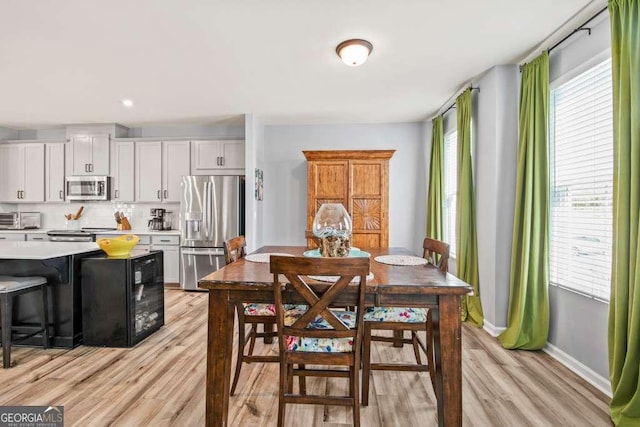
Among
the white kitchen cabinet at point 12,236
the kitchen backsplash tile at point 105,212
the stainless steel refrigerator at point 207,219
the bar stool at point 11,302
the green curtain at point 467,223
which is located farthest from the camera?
the kitchen backsplash tile at point 105,212

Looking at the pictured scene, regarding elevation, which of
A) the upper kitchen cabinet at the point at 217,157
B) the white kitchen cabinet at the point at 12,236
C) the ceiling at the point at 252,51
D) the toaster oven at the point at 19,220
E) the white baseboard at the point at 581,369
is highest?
the ceiling at the point at 252,51

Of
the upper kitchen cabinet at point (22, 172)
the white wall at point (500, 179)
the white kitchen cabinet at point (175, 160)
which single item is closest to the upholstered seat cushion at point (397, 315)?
the white wall at point (500, 179)

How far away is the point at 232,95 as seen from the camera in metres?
3.79

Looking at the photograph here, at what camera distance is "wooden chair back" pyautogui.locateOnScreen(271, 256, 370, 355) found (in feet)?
4.58

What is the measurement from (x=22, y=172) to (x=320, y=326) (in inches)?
233

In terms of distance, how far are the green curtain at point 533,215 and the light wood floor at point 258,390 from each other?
9.5 inches

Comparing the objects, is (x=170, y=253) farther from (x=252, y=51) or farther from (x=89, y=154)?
(x=252, y=51)

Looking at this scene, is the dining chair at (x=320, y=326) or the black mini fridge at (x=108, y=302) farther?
the black mini fridge at (x=108, y=302)

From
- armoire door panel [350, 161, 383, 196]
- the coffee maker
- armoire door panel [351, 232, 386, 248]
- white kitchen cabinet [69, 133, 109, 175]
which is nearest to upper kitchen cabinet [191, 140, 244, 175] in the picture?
the coffee maker

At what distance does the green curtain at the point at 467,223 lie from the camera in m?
3.39

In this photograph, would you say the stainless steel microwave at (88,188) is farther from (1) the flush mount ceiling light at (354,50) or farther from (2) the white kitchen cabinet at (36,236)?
(1) the flush mount ceiling light at (354,50)

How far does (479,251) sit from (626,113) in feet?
5.81

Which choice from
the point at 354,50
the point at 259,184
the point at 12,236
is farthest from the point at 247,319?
the point at 12,236

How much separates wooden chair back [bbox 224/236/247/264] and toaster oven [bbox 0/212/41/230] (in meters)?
4.84
